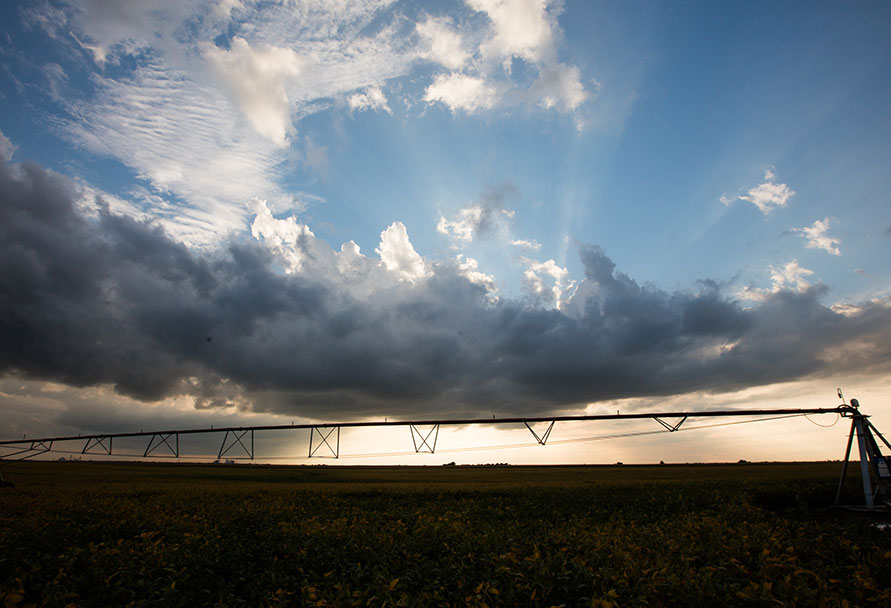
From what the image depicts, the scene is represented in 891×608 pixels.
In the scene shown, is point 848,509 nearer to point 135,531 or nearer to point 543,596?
point 543,596

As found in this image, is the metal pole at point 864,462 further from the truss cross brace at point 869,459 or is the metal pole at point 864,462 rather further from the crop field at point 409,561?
the crop field at point 409,561

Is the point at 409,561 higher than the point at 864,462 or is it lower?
lower

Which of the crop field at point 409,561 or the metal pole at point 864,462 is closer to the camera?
the crop field at point 409,561

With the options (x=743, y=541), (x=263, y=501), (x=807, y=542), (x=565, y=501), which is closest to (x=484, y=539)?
(x=743, y=541)

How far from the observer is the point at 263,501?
1019 inches

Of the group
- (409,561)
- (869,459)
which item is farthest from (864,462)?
(409,561)

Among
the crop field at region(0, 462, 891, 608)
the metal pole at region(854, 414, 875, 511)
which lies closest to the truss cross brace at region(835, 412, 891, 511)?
the metal pole at region(854, 414, 875, 511)

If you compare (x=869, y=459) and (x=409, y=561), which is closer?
(x=409, y=561)

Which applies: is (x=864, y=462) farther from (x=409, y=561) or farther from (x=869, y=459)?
(x=409, y=561)

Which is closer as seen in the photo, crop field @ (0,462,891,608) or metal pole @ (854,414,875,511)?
crop field @ (0,462,891,608)

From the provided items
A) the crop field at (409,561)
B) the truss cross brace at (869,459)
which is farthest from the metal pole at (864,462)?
the crop field at (409,561)

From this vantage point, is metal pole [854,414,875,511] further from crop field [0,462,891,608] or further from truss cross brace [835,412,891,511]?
crop field [0,462,891,608]

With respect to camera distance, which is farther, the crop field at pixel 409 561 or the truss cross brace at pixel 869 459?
the truss cross brace at pixel 869 459

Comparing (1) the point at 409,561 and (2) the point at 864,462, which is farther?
(2) the point at 864,462
